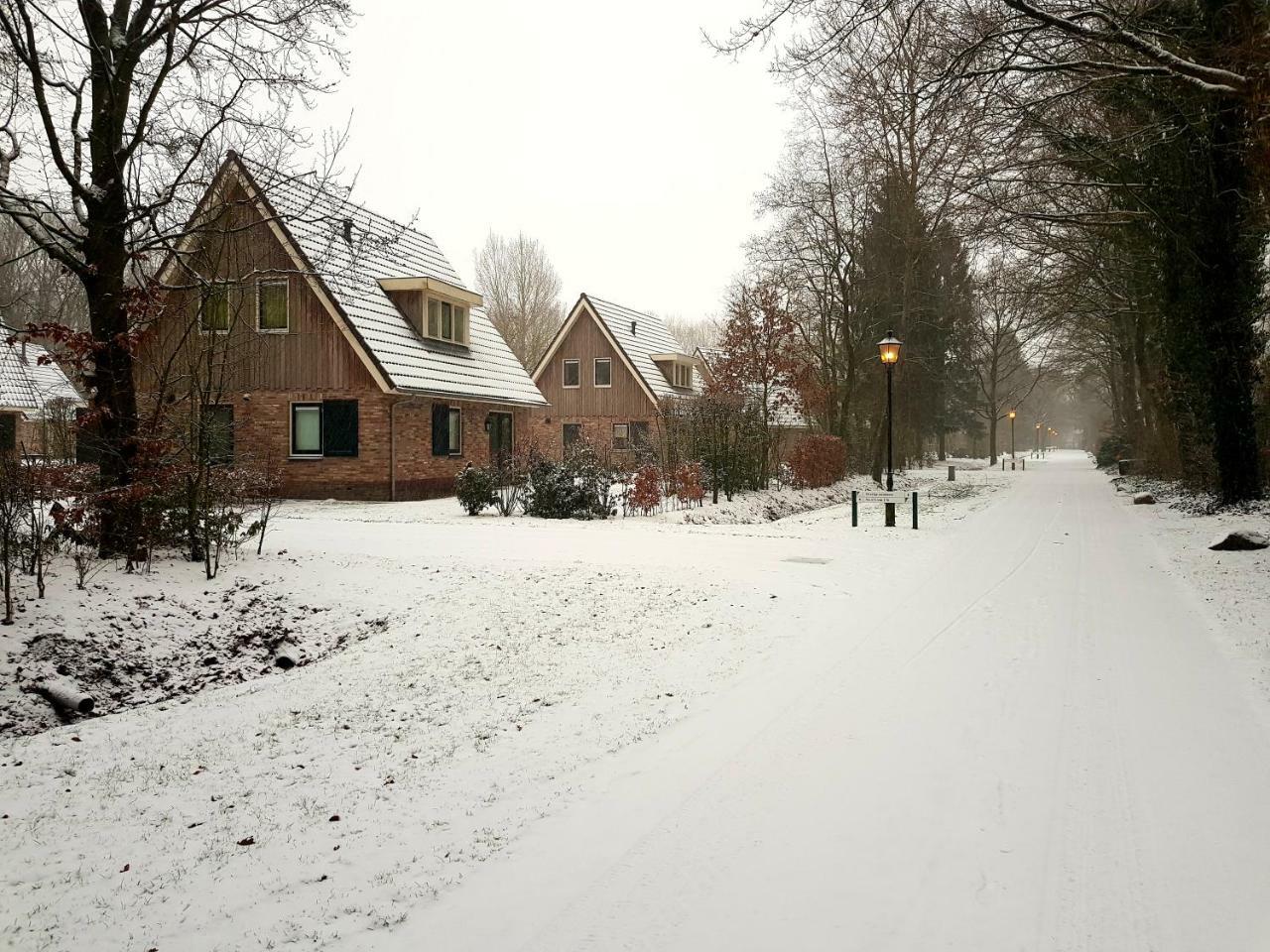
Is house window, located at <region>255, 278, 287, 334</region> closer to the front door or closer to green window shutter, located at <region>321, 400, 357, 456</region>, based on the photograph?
green window shutter, located at <region>321, 400, 357, 456</region>

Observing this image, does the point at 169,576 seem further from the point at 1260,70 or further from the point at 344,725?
the point at 1260,70

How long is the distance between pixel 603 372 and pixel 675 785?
105 feet

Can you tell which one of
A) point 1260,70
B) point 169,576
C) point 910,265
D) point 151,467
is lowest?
point 169,576

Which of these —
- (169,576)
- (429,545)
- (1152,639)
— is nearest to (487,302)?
(429,545)

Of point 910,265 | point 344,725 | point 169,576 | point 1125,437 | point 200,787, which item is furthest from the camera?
point 1125,437

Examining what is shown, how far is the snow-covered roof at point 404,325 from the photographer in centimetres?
2023

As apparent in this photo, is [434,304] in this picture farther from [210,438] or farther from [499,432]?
[210,438]

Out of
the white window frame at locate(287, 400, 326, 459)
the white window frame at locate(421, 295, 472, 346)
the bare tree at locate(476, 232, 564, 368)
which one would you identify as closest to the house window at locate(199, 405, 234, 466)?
the white window frame at locate(287, 400, 326, 459)

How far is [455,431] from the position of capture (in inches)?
955

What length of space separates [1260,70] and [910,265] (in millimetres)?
18247

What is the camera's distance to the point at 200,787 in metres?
4.40

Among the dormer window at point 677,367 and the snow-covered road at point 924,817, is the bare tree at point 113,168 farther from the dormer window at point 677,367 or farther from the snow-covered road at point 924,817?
the dormer window at point 677,367

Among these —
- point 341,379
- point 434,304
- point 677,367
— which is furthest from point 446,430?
point 677,367

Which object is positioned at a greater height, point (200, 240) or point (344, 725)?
point (200, 240)
